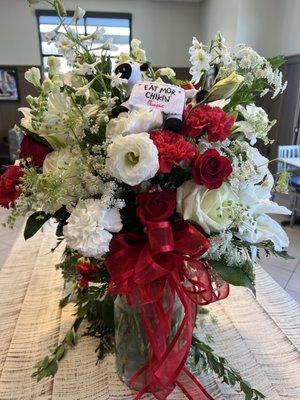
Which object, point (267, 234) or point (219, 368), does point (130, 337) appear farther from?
point (267, 234)

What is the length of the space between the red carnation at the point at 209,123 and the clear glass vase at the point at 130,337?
36 cm

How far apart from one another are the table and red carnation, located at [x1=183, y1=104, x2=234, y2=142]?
592 millimetres

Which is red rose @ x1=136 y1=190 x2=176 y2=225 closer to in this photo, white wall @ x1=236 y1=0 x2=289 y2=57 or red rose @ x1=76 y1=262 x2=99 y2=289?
red rose @ x1=76 y1=262 x2=99 y2=289

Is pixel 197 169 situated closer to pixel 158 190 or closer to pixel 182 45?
pixel 158 190

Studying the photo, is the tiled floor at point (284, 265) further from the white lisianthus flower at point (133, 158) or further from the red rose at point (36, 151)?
the white lisianthus flower at point (133, 158)

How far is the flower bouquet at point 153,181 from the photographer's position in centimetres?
60

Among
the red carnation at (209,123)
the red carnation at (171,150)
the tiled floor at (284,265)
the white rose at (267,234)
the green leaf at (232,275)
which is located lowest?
the tiled floor at (284,265)

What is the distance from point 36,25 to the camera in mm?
6180

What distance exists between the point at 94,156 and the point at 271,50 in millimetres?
5110

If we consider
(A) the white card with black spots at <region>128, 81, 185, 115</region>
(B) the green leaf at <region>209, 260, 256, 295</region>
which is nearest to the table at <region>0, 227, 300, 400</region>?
(B) the green leaf at <region>209, 260, 256, 295</region>

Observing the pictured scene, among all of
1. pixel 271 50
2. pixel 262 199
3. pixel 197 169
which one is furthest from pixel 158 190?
pixel 271 50

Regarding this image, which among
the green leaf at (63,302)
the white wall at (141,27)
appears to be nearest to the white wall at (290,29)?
the white wall at (141,27)

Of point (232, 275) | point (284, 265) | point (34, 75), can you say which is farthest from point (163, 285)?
point (284, 265)

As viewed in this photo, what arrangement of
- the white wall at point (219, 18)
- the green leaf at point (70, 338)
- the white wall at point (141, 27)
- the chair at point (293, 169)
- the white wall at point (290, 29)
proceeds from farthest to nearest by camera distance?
the white wall at point (141, 27), the white wall at point (219, 18), the white wall at point (290, 29), the chair at point (293, 169), the green leaf at point (70, 338)
